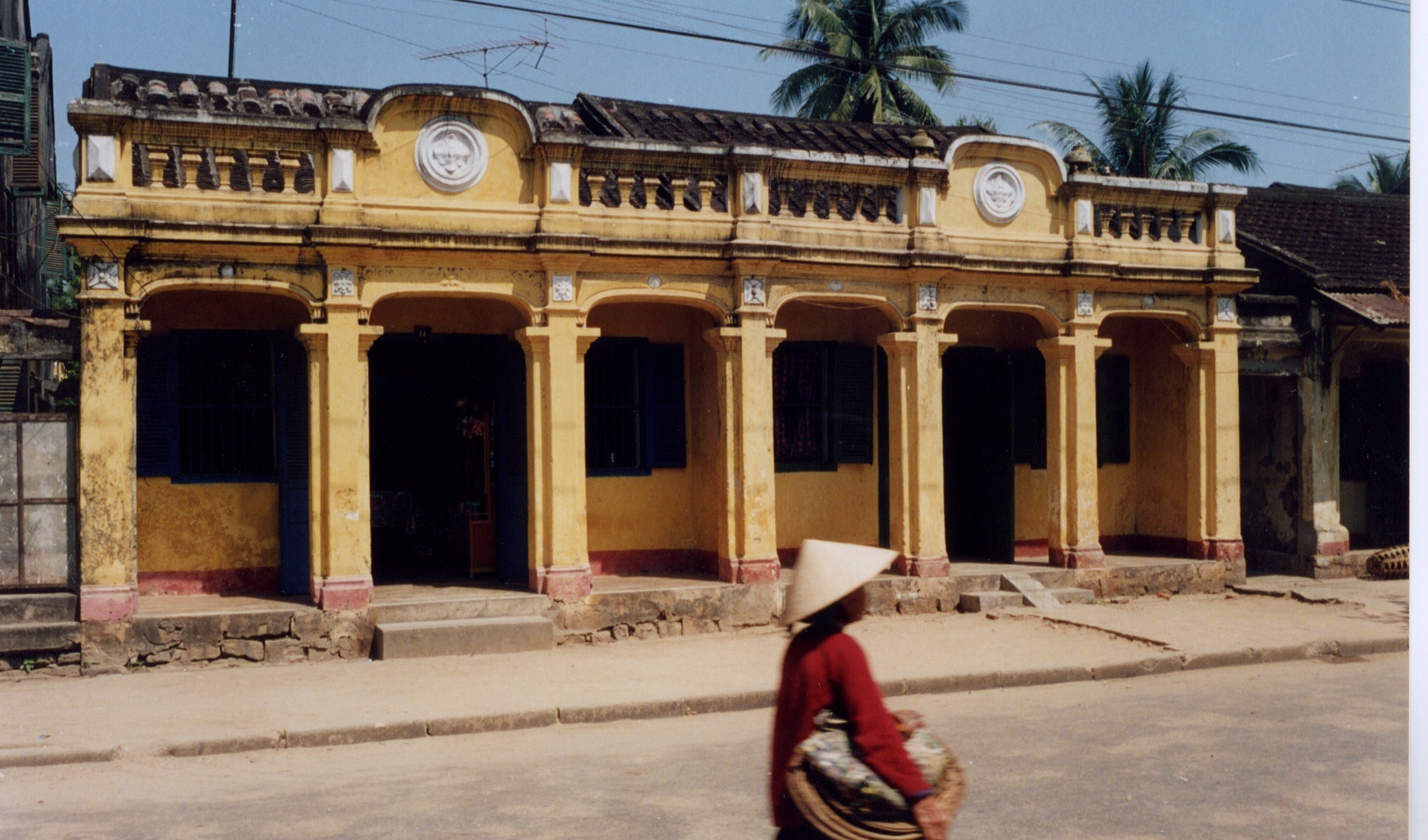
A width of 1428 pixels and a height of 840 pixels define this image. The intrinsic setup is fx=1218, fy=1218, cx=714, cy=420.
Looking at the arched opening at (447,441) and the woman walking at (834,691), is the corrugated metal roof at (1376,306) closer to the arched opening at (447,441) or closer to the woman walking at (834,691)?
the arched opening at (447,441)

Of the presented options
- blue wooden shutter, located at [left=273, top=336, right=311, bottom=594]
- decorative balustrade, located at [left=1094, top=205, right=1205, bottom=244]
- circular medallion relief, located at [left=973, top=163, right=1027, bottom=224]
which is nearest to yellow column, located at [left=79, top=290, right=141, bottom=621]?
blue wooden shutter, located at [left=273, top=336, right=311, bottom=594]

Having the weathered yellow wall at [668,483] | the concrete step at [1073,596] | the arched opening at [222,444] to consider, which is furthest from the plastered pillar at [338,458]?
the concrete step at [1073,596]

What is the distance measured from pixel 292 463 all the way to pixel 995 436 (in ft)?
25.7

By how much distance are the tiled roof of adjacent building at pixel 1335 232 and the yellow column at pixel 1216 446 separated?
6.09 feet

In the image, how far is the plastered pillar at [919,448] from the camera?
1275 cm

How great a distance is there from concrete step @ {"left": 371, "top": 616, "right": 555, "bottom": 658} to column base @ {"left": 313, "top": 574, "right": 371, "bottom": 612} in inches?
12.2

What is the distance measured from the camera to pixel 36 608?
32.6 ft

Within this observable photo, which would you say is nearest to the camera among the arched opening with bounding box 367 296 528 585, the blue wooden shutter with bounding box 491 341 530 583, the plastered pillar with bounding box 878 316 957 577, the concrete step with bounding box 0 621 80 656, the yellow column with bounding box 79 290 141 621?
the concrete step with bounding box 0 621 80 656

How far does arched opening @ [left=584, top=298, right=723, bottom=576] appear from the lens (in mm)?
13062

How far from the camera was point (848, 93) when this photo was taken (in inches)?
1049

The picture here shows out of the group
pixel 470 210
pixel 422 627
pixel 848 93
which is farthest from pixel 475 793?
pixel 848 93

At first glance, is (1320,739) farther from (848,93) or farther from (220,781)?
(848,93)

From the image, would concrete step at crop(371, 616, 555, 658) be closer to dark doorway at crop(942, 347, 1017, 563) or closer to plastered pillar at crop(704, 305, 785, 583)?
plastered pillar at crop(704, 305, 785, 583)

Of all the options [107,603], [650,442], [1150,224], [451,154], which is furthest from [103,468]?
[1150,224]
